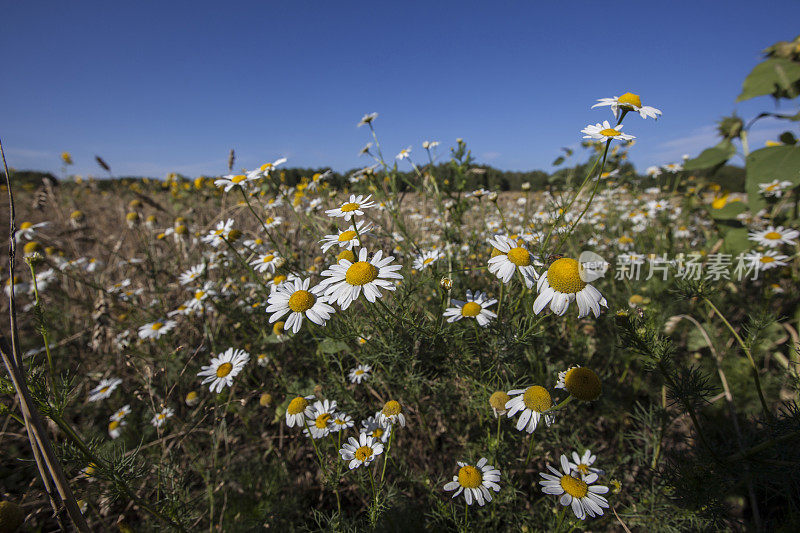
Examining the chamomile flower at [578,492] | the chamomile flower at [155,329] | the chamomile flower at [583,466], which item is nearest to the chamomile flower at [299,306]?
the chamomile flower at [578,492]

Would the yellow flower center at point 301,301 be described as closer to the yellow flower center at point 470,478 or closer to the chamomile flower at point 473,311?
the chamomile flower at point 473,311

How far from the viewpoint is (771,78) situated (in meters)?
1.85

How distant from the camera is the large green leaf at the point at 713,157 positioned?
7.35 ft

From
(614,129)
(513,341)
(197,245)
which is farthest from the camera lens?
(197,245)

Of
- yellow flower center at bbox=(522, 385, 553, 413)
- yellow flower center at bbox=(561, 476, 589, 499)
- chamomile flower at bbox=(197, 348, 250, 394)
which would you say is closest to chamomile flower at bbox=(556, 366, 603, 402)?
yellow flower center at bbox=(522, 385, 553, 413)

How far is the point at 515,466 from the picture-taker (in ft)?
5.43

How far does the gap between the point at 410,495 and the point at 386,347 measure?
2.56ft

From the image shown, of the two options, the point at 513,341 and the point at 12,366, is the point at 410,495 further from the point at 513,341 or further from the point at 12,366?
the point at 12,366

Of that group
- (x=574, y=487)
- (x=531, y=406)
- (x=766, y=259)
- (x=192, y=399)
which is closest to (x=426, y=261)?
(x=531, y=406)

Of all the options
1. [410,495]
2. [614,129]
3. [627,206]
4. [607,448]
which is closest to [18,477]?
[410,495]

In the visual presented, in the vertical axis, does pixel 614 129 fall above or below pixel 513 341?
above

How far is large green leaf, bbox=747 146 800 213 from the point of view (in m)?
1.70

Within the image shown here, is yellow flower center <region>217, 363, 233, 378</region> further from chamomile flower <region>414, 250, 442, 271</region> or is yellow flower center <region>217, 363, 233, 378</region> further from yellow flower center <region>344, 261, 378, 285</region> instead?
chamomile flower <region>414, 250, 442, 271</region>

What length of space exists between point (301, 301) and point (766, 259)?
10.0ft
